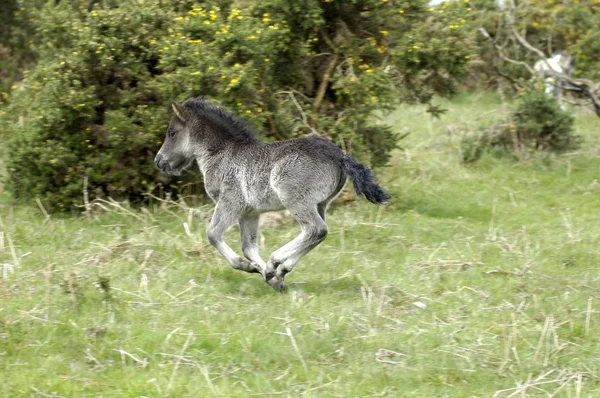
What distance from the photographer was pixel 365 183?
8.78m

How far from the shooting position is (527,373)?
23.6ft

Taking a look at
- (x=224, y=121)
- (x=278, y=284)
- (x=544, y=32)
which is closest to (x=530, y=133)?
(x=544, y=32)

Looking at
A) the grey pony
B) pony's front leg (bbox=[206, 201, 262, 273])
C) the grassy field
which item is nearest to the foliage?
the grassy field

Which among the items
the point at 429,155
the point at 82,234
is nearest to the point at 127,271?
the point at 82,234

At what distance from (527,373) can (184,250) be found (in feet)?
14.3

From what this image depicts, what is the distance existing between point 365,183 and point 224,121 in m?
2.02

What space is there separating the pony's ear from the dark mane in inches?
3.5

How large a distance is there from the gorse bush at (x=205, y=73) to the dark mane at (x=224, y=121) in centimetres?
165

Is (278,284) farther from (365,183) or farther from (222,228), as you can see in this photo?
(365,183)

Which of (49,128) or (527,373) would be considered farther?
(49,128)

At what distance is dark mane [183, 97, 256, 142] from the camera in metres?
9.95

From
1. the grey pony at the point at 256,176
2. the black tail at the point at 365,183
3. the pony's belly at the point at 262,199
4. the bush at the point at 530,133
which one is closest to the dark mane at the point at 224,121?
the grey pony at the point at 256,176

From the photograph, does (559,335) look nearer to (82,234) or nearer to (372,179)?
(372,179)

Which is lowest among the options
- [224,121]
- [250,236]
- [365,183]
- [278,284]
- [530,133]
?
[530,133]
